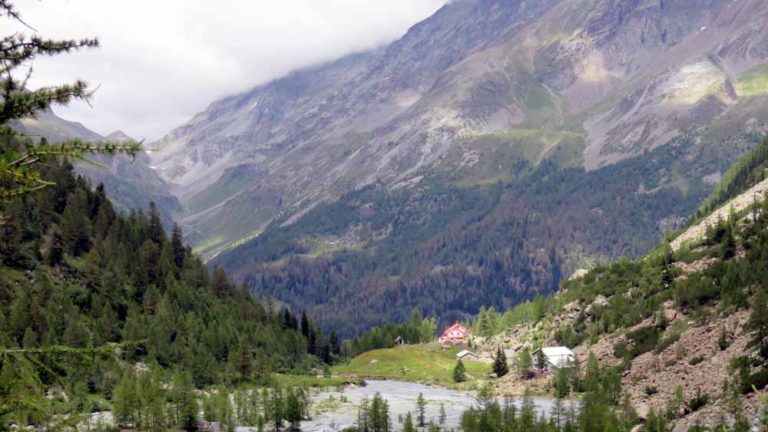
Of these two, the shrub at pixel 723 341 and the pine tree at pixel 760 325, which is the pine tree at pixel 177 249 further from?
the pine tree at pixel 760 325

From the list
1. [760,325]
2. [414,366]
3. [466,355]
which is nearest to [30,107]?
[760,325]

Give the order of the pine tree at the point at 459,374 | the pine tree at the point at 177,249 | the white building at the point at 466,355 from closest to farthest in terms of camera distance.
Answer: the pine tree at the point at 459,374
the white building at the point at 466,355
the pine tree at the point at 177,249

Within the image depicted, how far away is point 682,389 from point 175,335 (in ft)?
281

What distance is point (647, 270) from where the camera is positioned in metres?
123

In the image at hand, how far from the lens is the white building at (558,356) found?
107438 mm

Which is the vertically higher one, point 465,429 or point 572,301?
point 572,301

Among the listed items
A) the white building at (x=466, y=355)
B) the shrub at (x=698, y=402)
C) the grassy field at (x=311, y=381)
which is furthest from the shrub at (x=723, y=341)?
the white building at (x=466, y=355)

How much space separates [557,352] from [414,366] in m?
48.7

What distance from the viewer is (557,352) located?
113 m

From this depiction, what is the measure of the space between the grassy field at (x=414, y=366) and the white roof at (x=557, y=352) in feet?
58.0

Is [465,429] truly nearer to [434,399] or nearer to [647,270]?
[434,399]

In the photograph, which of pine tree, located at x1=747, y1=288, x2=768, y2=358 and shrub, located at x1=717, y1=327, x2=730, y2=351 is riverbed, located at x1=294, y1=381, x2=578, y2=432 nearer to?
shrub, located at x1=717, y1=327, x2=730, y2=351

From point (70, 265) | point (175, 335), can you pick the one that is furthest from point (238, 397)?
point (70, 265)

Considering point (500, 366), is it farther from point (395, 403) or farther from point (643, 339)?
point (643, 339)
